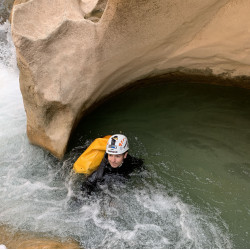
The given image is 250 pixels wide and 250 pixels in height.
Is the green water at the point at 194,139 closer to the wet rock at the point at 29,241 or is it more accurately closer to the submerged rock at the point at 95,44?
the submerged rock at the point at 95,44

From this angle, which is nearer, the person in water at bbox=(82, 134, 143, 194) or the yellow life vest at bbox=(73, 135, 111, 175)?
the person in water at bbox=(82, 134, 143, 194)

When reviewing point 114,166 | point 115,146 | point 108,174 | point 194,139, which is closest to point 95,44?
point 115,146

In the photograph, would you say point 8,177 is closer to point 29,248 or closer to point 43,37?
point 29,248

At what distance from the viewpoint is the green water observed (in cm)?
459

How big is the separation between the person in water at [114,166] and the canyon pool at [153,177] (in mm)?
171

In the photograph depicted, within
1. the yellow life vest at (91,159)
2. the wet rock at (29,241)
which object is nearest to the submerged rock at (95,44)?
the yellow life vest at (91,159)

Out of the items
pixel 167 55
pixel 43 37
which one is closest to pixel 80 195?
pixel 43 37

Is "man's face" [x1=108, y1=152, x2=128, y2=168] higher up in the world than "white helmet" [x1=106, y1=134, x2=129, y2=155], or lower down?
lower down

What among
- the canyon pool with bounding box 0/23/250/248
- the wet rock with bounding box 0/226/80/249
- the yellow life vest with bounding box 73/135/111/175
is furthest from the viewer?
the yellow life vest with bounding box 73/135/111/175

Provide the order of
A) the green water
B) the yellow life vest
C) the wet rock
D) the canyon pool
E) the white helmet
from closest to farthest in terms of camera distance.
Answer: the wet rock → the canyon pool → the white helmet → the green water → the yellow life vest

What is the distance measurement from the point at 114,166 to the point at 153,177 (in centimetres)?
76

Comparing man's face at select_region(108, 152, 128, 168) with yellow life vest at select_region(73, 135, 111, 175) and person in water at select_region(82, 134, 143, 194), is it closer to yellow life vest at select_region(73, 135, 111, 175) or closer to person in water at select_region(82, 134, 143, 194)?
person in water at select_region(82, 134, 143, 194)

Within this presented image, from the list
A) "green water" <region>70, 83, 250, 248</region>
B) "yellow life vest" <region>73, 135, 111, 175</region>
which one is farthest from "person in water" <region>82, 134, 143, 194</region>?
"green water" <region>70, 83, 250, 248</region>

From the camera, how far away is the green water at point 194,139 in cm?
459
